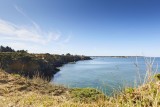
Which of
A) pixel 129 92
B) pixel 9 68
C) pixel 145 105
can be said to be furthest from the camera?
pixel 9 68

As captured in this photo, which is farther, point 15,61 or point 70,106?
point 15,61

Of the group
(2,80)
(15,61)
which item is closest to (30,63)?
(15,61)

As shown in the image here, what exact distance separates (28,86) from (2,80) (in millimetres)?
1787

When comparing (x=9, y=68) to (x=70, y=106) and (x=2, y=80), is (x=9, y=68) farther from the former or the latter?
(x=70, y=106)

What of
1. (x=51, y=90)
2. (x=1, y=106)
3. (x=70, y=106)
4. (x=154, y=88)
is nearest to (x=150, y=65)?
(x=154, y=88)

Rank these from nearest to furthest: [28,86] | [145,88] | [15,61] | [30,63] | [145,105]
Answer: [145,105] → [145,88] → [28,86] → [15,61] → [30,63]

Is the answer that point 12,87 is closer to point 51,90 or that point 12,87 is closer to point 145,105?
point 51,90

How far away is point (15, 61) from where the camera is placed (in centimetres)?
4381

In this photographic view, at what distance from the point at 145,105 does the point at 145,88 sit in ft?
2.18

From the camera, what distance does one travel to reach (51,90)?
457 inches

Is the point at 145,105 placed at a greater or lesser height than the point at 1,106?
greater

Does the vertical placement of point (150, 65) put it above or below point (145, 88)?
above

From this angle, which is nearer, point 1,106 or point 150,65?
point 150,65

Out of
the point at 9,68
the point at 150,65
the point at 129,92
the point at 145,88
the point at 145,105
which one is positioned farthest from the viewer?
the point at 9,68
